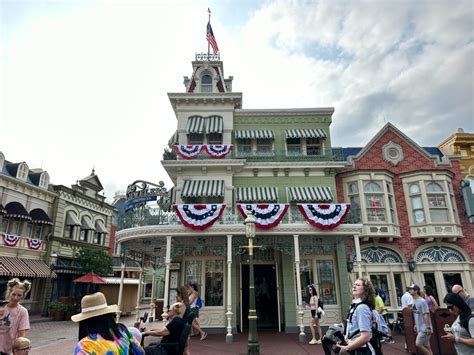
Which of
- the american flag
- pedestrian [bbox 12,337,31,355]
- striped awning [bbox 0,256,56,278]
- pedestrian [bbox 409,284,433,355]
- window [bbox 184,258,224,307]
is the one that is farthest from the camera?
the american flag

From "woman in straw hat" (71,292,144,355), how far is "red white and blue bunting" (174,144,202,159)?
13.0 metres

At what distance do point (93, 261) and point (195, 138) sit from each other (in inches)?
542

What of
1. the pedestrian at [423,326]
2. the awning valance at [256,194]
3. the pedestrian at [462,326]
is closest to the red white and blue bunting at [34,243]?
the awning valance at [256,194]

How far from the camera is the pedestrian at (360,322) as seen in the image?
134 inches

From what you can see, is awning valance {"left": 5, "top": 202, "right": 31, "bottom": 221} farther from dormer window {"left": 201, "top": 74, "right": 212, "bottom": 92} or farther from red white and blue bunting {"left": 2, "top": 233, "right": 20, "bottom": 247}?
dormer window {"left": 201, "top": 74, "right": 212, "bottom": 92}

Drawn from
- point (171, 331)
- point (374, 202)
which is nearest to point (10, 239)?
point (171, 331)

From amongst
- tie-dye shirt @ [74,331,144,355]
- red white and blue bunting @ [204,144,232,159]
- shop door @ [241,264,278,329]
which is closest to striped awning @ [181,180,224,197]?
red white and blue bunting @ [204,144,232,159]

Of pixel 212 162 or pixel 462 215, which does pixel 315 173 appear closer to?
pixel 212 162

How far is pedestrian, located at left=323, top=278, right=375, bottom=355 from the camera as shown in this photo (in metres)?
3.39

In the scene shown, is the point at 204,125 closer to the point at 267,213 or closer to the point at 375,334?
the point at 267,213

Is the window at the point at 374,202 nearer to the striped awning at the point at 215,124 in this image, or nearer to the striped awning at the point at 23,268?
the striped awning at the point at 215,124

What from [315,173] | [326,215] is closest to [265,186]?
[315,173]

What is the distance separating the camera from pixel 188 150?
51.1ft

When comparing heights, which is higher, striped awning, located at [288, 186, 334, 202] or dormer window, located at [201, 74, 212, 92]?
dormer window, located at [201, 74, 212, 92]
